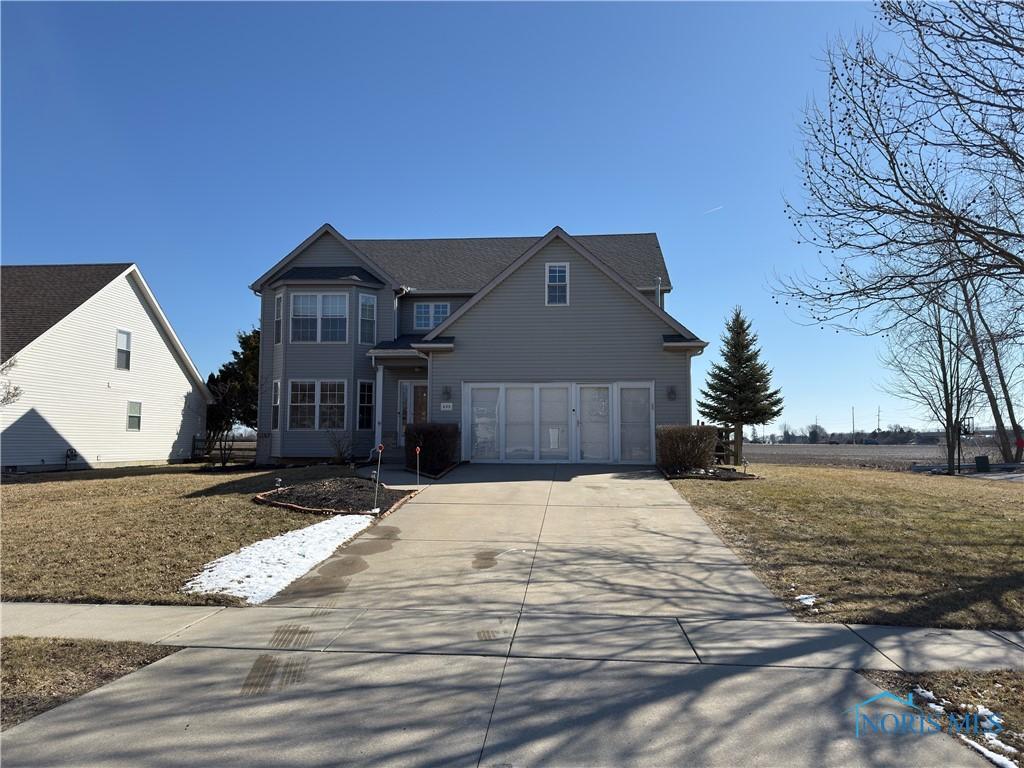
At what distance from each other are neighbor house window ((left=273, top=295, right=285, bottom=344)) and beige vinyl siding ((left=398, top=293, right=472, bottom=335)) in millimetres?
3990

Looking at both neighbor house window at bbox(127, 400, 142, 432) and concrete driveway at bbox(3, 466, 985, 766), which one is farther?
neighbor house window at bbox(127, 400, 142, 432)

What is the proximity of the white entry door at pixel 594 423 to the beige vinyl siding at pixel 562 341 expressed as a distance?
38 centimetres

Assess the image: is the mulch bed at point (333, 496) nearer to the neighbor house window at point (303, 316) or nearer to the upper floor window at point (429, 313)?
the neighbor house window at point (303, 316)

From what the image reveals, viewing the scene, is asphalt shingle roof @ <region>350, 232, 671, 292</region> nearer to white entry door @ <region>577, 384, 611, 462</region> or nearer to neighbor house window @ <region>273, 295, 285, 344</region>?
neighbor house window @ <region>273, 295, 285, 344</region>

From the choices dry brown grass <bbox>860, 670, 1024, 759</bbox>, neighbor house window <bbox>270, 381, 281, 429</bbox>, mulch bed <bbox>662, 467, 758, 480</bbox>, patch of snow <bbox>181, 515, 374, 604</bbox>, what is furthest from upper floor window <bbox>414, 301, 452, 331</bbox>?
dry brown grass <bbox>860, 670, 1024, 759</bbox>

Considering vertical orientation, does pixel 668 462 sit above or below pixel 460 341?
below

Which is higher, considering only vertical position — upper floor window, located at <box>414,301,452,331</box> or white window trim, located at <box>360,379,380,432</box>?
upper floor window, located at <box>414,301,452,331</box>

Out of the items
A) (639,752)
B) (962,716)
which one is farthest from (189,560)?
(962,716)

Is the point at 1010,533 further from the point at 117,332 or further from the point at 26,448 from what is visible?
the point at 117,332

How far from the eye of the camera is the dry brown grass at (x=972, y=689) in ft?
13.2

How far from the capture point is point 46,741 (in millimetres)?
3855

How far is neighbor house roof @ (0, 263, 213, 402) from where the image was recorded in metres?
22.1

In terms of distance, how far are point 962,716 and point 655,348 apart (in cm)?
1435

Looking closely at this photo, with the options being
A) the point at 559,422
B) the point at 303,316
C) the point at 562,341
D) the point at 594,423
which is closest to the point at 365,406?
the point at 303,316
